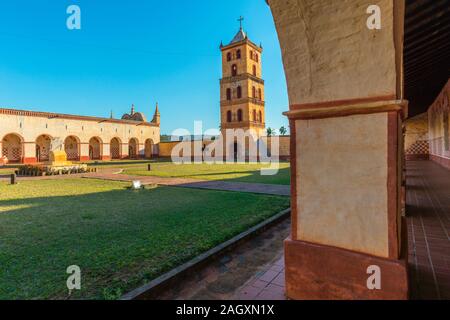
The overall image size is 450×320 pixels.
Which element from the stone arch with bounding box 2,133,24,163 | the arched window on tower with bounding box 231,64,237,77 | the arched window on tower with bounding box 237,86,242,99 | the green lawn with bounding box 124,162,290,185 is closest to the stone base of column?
the green lawn with bounding box 124,162,290,185

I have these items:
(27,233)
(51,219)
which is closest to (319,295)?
(27,233)

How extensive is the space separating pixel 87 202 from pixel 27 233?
277cm

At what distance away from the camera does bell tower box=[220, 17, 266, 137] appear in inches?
1293

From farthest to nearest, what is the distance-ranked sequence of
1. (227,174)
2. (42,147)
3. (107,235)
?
(42,147)
(227,174)
(107,235)

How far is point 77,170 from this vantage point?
16.5 meters

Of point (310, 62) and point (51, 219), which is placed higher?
point (310, 62)

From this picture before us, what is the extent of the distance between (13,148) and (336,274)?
34.1 metres

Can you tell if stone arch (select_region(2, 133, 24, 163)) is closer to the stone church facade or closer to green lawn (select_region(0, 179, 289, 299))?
the stone church facade

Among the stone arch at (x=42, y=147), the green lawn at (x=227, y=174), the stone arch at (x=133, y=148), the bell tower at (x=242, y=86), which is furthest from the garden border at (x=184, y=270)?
the stone arch at (x=133, y=148)

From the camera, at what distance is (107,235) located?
13.9 ft

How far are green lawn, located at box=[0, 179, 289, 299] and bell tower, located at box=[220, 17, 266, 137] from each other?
86.8 feet

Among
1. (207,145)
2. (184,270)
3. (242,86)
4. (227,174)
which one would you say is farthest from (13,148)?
(184,270)

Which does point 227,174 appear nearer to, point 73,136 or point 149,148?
point 73,136

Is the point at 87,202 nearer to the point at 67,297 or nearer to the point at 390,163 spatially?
the point at 67,297
